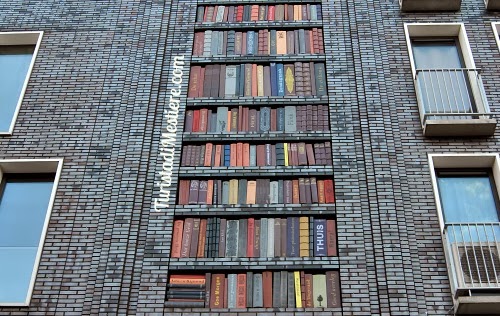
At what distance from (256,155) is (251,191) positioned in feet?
2.66

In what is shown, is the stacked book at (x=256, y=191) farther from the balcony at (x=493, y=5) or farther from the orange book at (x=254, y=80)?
the balcony at (x=493, y=5)

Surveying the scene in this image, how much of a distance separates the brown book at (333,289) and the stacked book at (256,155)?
225 cm

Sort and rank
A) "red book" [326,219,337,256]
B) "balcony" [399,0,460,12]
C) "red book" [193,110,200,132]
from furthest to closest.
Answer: "balcony" [399,0,460,12] → "red book" [193,110,200,132] → "red book" [326,219,337,256]

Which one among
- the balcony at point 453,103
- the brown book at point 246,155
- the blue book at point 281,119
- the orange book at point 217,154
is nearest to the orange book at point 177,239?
the orange book at point 217,154

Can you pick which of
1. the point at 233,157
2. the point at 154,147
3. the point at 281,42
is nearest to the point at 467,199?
the point at 233,157

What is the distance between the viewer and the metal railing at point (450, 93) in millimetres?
14164

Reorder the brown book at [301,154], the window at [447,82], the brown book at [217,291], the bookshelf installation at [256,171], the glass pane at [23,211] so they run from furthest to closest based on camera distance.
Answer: the window at [447,82] → the brown book at [301,154] → the glass pane at [23,211] → the bookshelf installation at [256,171] → the brown book at [217,291]

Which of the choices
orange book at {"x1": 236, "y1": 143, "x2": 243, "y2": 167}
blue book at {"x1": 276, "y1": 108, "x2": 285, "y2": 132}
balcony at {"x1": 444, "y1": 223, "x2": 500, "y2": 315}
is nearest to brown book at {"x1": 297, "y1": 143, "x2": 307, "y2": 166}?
blue book at {"x1": 276, "y1": 108, "x2": 285, "y2": 132}

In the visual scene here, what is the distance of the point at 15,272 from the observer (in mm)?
12336

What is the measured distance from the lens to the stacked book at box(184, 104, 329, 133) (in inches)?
557

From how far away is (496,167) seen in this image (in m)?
13.4

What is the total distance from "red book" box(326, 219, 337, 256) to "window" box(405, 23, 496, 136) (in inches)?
102

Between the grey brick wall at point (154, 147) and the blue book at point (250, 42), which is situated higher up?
the blue book at point (250, 42)

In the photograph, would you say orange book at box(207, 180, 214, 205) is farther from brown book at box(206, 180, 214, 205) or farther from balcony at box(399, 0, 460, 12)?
balcony at box(399, 0, 460, 12)
